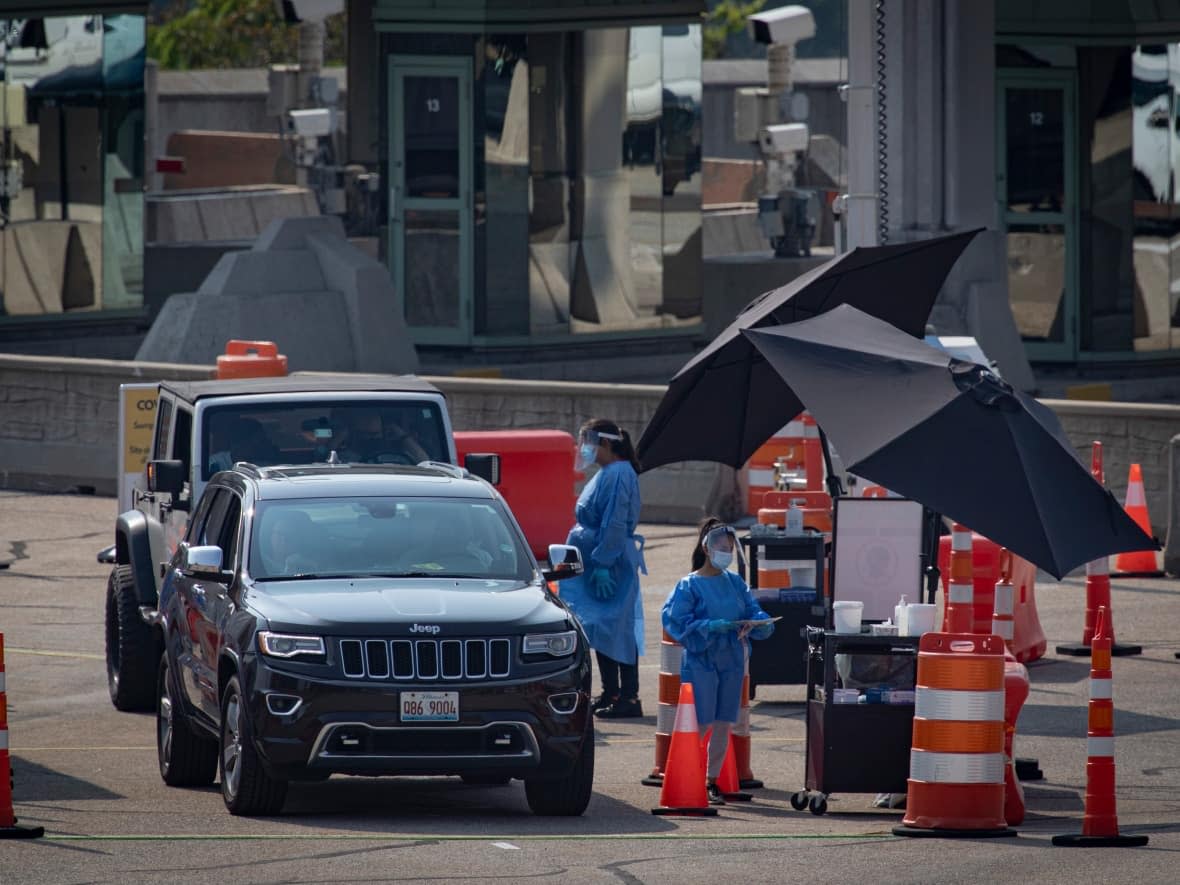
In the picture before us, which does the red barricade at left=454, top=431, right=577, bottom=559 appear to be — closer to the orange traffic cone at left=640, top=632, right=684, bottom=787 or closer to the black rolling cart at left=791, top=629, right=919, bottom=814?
the orange traffic cone at left=640, top=632, right=684, bottom=787

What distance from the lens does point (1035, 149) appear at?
1231 inches

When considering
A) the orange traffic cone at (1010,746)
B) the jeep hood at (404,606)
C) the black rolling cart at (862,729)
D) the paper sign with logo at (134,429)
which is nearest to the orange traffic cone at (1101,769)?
the orange traffic cone at (1010,746)

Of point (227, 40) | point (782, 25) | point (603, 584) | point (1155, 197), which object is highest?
point (227, 40)

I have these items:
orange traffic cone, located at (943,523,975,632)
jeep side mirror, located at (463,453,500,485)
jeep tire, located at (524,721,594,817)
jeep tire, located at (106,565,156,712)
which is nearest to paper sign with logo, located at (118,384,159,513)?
jeep tire, located at (106,565,156,712)

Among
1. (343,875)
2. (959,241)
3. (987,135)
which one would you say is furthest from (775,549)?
(987,135)

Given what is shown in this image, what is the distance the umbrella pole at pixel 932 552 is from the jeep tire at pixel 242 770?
4112 millimetres

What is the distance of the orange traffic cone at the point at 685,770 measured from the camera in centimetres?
1105

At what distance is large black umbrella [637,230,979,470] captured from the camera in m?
13.2

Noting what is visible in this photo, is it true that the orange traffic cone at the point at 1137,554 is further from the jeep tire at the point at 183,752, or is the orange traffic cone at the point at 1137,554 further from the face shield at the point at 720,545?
the jeep tire at the point at 183,752

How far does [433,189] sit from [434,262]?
0.94 meters

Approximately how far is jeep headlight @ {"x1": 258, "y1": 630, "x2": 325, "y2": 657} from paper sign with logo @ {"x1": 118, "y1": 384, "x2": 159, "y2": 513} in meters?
7.45

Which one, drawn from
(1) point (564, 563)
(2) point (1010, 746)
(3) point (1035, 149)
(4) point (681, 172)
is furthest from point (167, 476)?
(4) point (681, 172)

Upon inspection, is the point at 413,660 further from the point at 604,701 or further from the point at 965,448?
the point at 604,701

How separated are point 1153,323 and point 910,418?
21.1m
